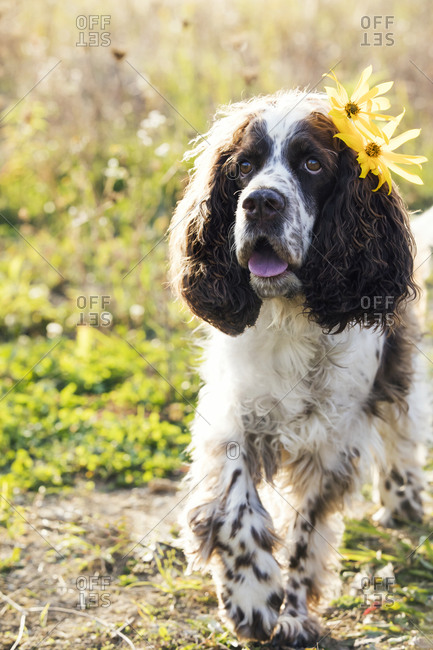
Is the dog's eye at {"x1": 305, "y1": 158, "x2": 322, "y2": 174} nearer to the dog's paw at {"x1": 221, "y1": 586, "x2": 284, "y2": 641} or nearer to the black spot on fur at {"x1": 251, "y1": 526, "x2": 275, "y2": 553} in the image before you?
the black spot on fur at {"x1": 251, "y1": 526, "x2": 275, "y2": 553}

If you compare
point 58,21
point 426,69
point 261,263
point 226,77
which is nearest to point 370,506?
point 261,263

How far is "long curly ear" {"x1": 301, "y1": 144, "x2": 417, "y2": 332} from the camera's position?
2775 millimetres

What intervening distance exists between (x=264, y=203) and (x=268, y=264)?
0.24m

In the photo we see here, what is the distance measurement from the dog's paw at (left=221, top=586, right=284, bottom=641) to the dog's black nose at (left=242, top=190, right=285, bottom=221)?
1.33m

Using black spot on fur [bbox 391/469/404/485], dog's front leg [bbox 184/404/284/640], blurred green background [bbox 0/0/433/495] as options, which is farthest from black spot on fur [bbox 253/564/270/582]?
blurred green background [bbox 0/0/433/495]

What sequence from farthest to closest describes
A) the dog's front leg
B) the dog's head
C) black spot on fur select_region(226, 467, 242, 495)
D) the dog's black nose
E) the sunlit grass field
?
the sunlit grass field
black spot on fur select_region(226, 467, 242, 495)
the dog's front leg
the dog's head
the dog's black nose

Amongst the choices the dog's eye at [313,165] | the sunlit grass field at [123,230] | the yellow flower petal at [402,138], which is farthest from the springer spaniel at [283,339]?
the sunlit grass field at [123,230]

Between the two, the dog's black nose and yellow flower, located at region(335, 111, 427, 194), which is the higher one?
yellow flower, located at region(335, 111, 427, 194)

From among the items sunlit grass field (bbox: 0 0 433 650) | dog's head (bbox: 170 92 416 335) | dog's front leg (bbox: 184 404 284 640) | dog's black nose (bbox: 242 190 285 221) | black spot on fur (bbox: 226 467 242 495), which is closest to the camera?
dog's black nose (bbox: 242 190 285 221)

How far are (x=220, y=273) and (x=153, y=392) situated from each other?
6.79 feet

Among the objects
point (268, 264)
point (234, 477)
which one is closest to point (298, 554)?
point (234, 477)

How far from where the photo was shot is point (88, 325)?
5.61m

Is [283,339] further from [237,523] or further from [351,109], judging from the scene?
[351,109]

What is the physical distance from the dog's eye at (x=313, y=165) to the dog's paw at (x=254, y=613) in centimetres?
151
